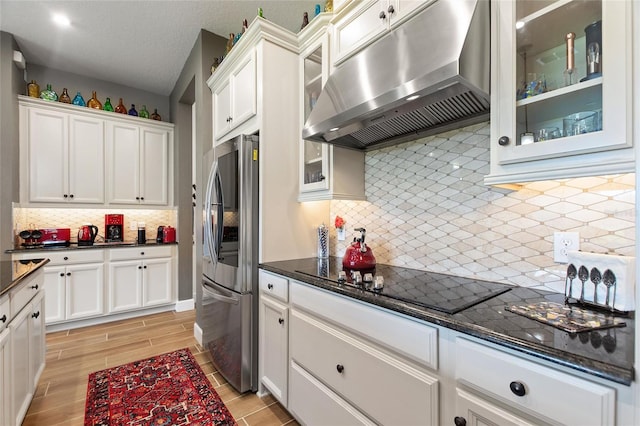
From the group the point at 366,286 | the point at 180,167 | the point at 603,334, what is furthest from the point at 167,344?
the point at 603,334

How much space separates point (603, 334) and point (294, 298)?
4.20 feet

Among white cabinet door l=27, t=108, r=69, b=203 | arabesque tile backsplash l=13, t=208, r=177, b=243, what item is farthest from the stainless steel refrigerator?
white cabinet door l=27, t=108, r=69, b=203

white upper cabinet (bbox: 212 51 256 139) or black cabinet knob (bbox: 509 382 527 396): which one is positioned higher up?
white upper cabinet (bbox: 212 51 256 139)

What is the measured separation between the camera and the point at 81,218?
12.0ft

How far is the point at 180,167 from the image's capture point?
12.4 ft

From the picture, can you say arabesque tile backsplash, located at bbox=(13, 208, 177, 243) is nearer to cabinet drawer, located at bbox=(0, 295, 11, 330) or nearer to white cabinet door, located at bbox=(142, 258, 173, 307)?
white cabinet door, located at bbox=(142, 258, 173, 307)

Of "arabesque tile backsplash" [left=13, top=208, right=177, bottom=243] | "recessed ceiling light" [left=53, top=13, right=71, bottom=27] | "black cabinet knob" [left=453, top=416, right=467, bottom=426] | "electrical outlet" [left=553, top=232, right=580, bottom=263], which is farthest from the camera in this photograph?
"arabesque tile backsplash" [left=13, top=208, right=177, bottom=243]

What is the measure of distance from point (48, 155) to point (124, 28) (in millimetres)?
1720

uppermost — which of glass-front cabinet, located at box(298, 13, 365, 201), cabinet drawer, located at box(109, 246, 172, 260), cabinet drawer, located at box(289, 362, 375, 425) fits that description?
glass-front cabinet, located at box(298, 13, 365, 201)

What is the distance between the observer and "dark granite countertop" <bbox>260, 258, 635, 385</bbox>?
65 cm

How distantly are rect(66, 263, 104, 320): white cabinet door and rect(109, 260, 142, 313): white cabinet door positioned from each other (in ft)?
0.34

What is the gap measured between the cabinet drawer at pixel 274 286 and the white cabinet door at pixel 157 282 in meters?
2.45

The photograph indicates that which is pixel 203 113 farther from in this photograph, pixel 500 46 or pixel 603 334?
pixel 603 334

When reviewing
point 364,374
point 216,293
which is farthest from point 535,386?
point 216,293
